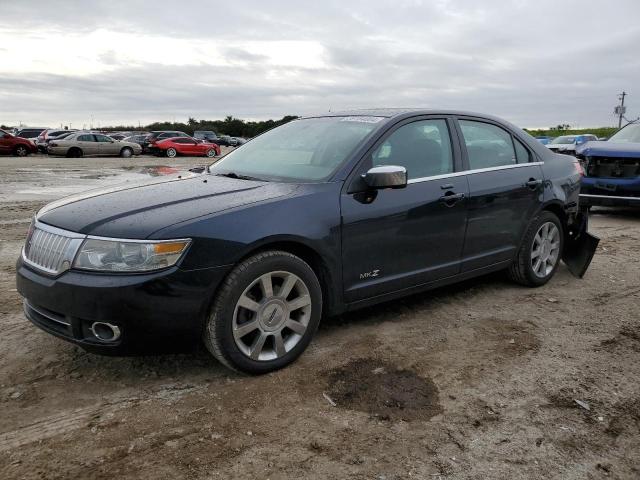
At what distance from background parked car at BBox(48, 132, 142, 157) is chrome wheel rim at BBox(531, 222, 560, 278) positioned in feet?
96.1

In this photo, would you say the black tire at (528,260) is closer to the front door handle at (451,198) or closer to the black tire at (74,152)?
the front door handle at (451,198)

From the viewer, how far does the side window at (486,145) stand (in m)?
4.69

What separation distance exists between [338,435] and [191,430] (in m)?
0.72

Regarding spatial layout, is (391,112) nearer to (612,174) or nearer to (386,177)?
(386,177)

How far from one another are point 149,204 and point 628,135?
9832 mm

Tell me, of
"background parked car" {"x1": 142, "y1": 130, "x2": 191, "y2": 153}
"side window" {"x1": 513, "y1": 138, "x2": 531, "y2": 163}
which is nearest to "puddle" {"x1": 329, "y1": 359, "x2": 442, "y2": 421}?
"side window" {"x1": 513, "y1": 138, "x2": 531, "y2": 163}

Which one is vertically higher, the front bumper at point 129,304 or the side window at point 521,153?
the side window at point 521,153

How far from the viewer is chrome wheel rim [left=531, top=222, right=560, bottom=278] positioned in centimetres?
528

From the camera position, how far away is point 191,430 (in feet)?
9.27

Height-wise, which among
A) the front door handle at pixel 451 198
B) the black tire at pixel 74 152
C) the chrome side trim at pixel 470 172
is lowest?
the black tire at pixel 74 152

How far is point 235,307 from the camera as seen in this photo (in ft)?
10.6

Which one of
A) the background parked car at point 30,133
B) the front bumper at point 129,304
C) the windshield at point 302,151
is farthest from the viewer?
the background parked car at point 30,133

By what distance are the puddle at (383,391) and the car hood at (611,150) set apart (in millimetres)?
7488

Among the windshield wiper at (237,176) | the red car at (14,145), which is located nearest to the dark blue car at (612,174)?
the windshield wiper at (237,176)
